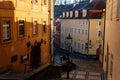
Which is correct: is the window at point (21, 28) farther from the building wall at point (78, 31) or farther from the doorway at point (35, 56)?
the building wall at point (78, 31)

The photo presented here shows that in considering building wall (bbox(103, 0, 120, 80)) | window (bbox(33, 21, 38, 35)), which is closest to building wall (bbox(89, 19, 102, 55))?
window (bbox(33, 21, 38, 35))

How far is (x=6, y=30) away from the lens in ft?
64.3

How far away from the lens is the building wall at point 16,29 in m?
19.0

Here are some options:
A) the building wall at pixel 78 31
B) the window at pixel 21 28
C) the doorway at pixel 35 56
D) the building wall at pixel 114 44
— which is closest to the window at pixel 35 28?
the doorway at pixel 35 56

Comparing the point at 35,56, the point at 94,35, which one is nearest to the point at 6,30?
the point at 35,56

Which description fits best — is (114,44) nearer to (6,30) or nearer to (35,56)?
(6,30)

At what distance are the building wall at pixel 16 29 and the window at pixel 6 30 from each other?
291 mm

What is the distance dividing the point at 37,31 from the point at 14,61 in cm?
A: 686

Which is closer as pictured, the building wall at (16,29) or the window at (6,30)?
the window at (6,30)

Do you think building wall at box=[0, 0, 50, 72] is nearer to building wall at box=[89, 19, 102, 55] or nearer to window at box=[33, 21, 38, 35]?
window at box=[33, 21, 38, 35]

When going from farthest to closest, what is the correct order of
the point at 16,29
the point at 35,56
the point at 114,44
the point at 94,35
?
1. the point at 94,35
2. the point at 35,56
3. the point at 16,29
4. the point at 114,44

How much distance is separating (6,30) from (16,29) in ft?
5.60

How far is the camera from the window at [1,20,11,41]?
1880cm

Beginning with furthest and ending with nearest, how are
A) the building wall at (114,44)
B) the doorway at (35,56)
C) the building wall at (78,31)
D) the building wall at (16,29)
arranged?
the building wall at (78,31) → the doorway at (35,56) → the building wall at (16,29) → the building wall at (114,44)
